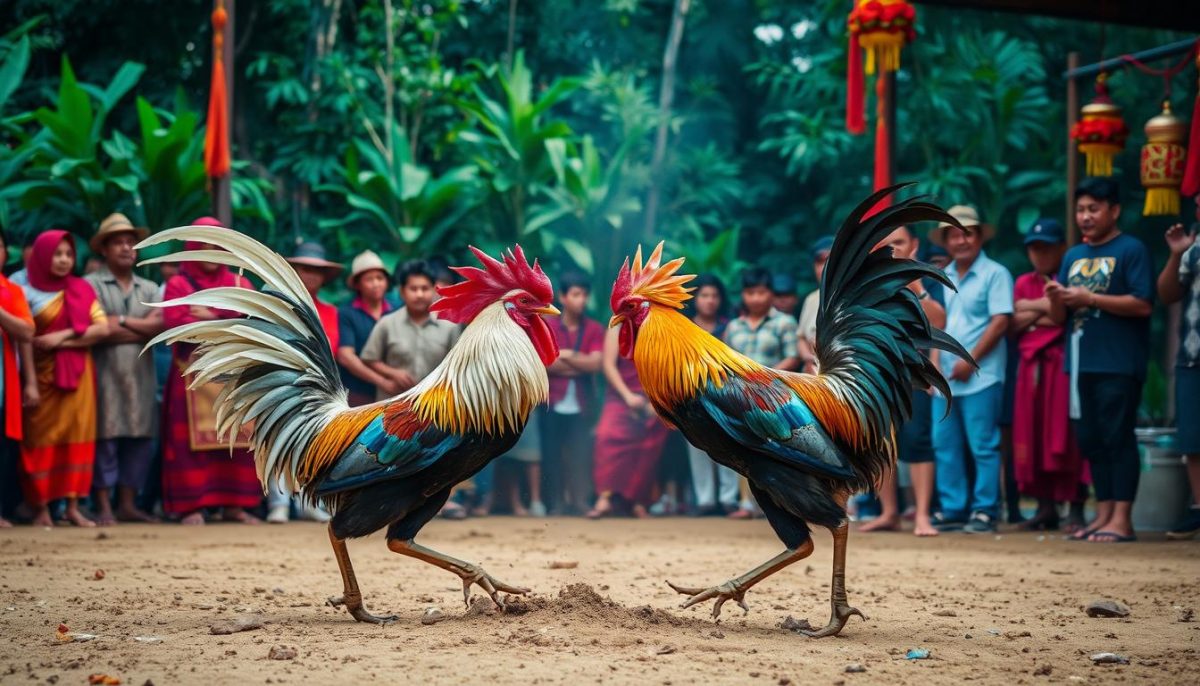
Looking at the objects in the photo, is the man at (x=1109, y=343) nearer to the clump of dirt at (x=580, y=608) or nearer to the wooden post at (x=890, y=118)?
the wooden post at (x=890, y=118)

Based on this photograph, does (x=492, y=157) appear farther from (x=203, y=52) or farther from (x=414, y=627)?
(x=414, y=627)

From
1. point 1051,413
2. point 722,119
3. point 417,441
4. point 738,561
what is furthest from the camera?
point 722,119

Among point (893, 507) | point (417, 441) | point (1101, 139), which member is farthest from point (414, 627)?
point (1101, 139)

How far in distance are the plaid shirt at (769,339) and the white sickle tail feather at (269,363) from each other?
5.41m

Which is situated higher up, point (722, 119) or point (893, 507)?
point (722, 119)

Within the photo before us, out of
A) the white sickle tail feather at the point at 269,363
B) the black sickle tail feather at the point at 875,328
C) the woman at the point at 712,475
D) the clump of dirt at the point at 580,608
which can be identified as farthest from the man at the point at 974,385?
the white sickle tail feather at the point at 269,363

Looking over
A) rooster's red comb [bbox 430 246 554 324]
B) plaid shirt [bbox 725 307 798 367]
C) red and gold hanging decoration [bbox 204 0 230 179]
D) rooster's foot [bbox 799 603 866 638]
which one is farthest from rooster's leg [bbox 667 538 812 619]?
red and gold hanging decoration [bbox 204 0 230 179]

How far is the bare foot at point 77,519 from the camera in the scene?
9281mm

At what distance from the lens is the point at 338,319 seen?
1020 centimetres

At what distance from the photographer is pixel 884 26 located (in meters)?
9.09

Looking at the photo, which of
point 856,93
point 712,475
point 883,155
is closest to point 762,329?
point 712,475

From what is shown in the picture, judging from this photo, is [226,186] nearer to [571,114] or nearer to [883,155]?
[883,155]

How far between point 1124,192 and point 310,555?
35.7 ft

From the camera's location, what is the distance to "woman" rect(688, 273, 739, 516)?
11.0m
